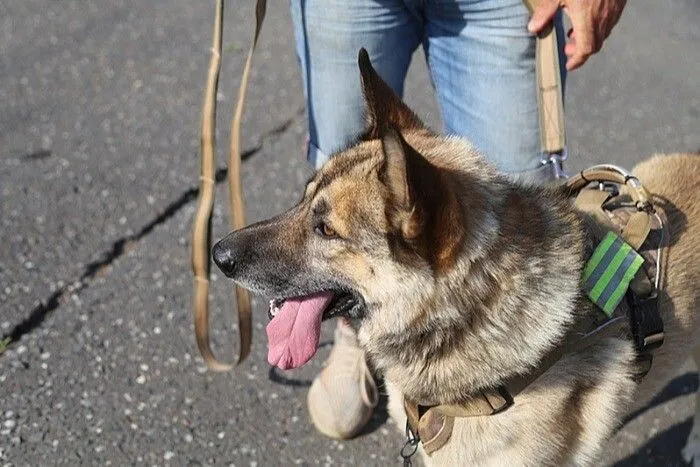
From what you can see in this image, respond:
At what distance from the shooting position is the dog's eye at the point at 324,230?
83.3 inches

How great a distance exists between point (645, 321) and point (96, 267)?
2.61 meters

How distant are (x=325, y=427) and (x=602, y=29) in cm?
172

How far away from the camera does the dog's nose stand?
2.21m

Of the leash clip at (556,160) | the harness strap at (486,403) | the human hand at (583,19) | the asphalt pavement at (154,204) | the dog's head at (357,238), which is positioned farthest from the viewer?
the asphalt pavement at (154,204)

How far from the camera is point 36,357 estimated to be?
334 centimetres

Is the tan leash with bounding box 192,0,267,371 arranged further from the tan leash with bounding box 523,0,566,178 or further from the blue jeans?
the tan leash with bounding box 523,0,566,178

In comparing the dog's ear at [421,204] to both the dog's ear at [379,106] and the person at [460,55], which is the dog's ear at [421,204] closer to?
the dog's ear at [379,106]

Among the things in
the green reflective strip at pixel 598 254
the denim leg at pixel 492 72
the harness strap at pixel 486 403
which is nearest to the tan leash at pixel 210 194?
the denim leg at pixel 492 72

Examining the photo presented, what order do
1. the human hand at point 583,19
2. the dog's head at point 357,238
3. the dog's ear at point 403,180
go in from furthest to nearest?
the human hand at point 583,19 < the dog's head at point 357,238 < the dog's ear at point 403,180

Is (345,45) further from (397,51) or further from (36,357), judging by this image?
(36,357)

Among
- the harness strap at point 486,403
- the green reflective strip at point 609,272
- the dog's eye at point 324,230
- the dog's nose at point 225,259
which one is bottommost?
the harness strap at point 486,403

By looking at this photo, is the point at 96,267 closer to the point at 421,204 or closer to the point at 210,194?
the point at 210,194

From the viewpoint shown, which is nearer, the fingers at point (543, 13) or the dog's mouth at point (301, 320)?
the dog's mouth at point (301, 320)

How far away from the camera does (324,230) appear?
A: 2135 millimetres
